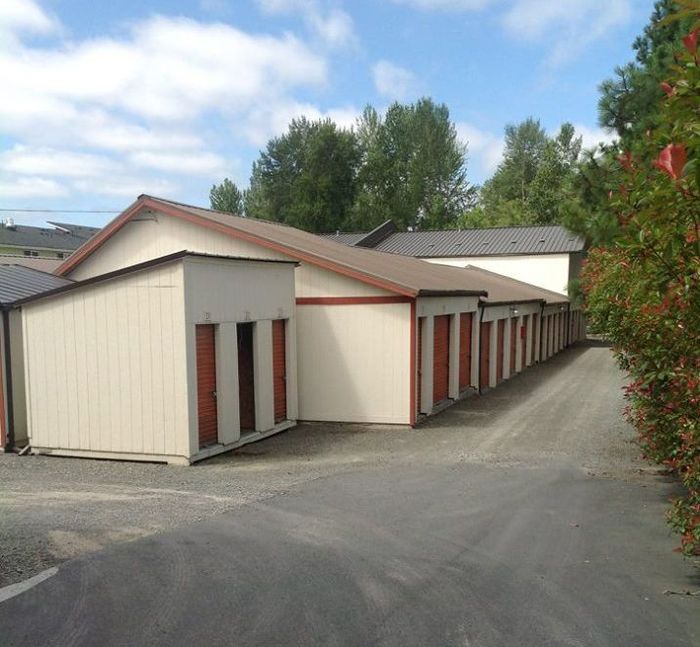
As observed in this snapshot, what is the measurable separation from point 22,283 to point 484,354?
12.8 m

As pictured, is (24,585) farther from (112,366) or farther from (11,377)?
(11,377)

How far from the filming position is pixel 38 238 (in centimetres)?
5822

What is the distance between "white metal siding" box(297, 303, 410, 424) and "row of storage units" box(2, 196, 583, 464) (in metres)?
0.02

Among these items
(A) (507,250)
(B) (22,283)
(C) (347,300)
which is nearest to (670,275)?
(C) (347,300)

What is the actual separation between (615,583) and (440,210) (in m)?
63.4

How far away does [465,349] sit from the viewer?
1822cm

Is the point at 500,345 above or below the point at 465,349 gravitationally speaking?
below

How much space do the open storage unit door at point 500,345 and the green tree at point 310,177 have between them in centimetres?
4426

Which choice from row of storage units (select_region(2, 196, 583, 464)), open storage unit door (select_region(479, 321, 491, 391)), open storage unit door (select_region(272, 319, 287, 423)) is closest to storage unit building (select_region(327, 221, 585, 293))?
open storage unit door (select_region(479, 321, 491, 391))

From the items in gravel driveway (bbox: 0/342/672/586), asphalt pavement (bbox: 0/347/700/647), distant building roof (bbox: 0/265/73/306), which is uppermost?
distant building roof (bbox: 0/265/73/306)

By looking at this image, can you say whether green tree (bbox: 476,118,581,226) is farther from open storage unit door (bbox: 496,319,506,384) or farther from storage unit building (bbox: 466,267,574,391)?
open storage unit door (bbox: 496,319,506,384)

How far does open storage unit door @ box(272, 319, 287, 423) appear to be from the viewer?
13617 mm

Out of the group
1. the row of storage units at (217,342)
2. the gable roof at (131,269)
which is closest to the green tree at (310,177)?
the row of storage units at (217,342)

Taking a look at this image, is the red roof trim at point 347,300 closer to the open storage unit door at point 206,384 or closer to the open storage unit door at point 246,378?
the open storage unit door at point 246,378
